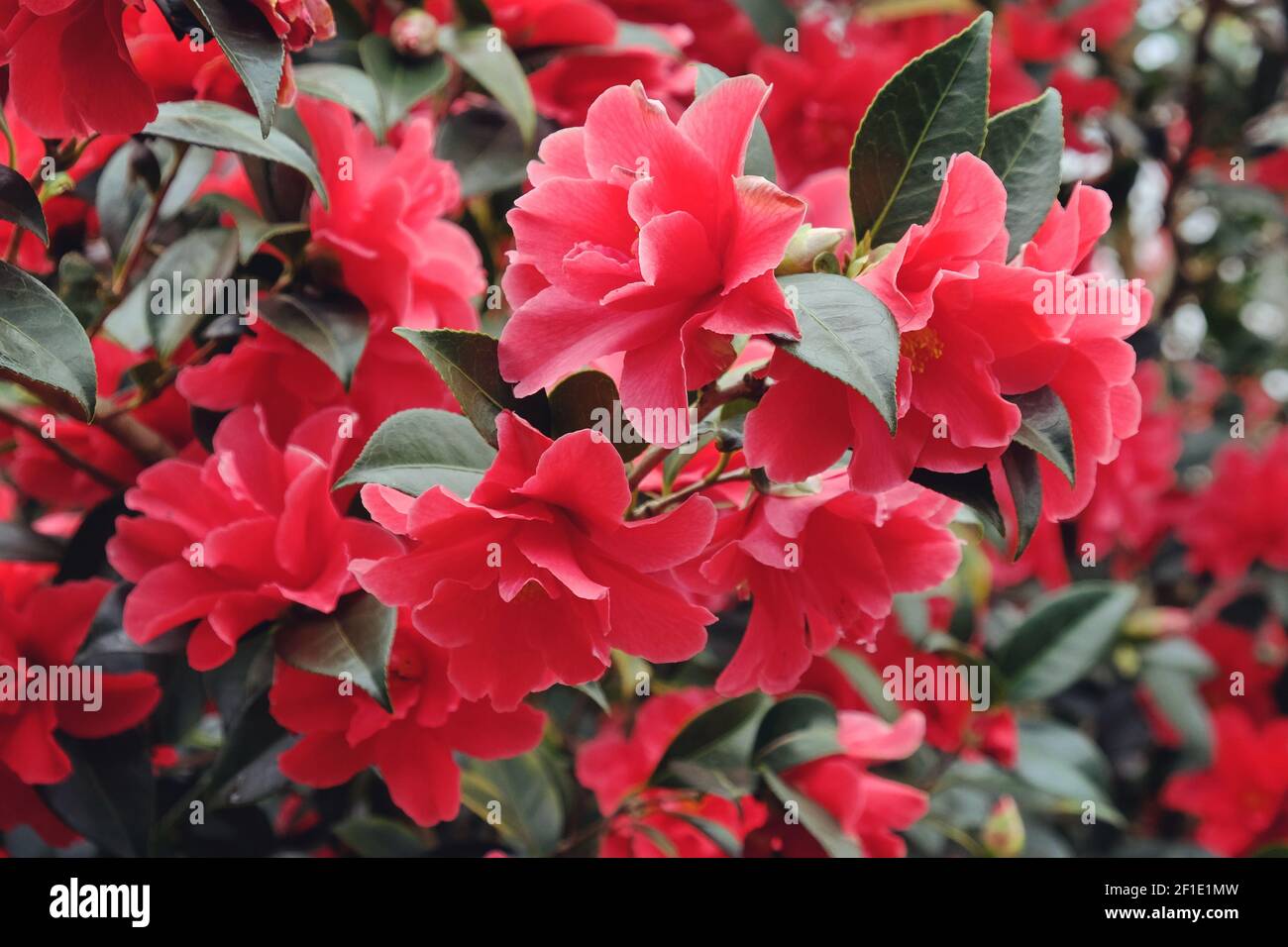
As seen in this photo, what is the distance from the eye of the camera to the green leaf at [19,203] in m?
0.71

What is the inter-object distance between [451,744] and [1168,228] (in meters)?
1.56

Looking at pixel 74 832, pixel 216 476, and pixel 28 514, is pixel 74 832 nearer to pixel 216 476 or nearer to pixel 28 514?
pixel 216 476

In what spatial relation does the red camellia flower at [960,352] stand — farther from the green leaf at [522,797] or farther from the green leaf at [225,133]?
the green leaf at [522,797]

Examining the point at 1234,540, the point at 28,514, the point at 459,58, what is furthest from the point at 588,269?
the point at 1234,540

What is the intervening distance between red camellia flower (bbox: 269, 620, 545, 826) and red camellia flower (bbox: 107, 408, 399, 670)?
5 cm

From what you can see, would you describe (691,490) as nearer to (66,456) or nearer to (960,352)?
(960,352)

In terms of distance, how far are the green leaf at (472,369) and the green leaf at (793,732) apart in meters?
0.46

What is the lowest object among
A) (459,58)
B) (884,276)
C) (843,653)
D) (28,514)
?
(843,653)

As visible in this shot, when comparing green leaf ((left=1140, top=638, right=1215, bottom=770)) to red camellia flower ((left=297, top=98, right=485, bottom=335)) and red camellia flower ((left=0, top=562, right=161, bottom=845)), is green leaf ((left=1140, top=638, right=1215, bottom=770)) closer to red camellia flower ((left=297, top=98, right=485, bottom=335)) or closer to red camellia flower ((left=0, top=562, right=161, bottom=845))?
red camellia flower ((left=297, top=98, right=485, bottom=335))

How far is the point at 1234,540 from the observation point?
1727 millimetres

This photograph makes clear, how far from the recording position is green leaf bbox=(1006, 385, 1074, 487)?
0.62m

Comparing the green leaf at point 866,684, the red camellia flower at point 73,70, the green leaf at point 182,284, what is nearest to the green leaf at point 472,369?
the red camellia flower at point 73,70

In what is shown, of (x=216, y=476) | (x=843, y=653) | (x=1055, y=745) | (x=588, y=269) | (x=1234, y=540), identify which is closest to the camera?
(x=588, y=269)

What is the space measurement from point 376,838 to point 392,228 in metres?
0.56
